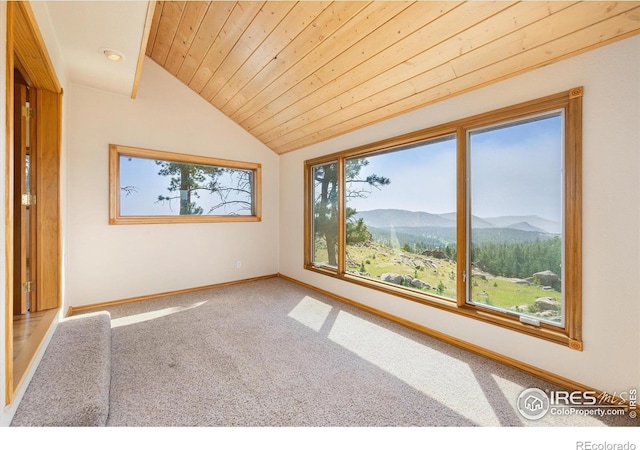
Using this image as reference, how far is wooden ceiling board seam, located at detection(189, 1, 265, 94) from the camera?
2.43 m

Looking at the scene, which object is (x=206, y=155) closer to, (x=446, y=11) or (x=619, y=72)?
(x=446, y=11)

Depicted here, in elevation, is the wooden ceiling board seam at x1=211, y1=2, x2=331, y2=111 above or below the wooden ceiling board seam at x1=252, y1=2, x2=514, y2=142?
above

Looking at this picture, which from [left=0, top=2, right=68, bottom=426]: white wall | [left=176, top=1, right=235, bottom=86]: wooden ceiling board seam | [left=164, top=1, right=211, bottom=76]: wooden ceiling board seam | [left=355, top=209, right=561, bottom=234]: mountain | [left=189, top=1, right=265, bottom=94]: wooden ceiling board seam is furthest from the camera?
[left=164, top=1, right=211, bottom=76]: wooden ceiling board seam

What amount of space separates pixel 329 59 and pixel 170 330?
2992 mm

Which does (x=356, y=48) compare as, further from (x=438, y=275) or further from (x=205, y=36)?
(x=438, y=275)

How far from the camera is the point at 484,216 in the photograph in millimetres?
2404

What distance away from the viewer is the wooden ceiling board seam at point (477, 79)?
163 cm

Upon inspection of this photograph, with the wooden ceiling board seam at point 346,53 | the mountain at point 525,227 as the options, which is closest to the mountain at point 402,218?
the mountain at point 525,227

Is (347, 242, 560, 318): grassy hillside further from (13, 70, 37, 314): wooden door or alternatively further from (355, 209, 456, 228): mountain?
(13, 70, 37, 314): wooden door

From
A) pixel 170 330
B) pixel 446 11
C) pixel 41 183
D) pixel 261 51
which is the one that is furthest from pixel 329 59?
pixel 170 330

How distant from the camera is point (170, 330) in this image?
2.79 meters

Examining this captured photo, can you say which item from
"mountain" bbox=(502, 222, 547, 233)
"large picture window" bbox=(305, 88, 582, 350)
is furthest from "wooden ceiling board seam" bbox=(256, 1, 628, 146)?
"mountain" bbox=(502, 222, 547, 233)

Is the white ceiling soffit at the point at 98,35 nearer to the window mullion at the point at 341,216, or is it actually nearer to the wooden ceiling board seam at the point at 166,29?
the wooden ceiling board seam at the point at 166,29

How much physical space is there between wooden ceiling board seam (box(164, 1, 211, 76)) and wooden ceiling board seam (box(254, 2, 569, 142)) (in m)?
1.30
